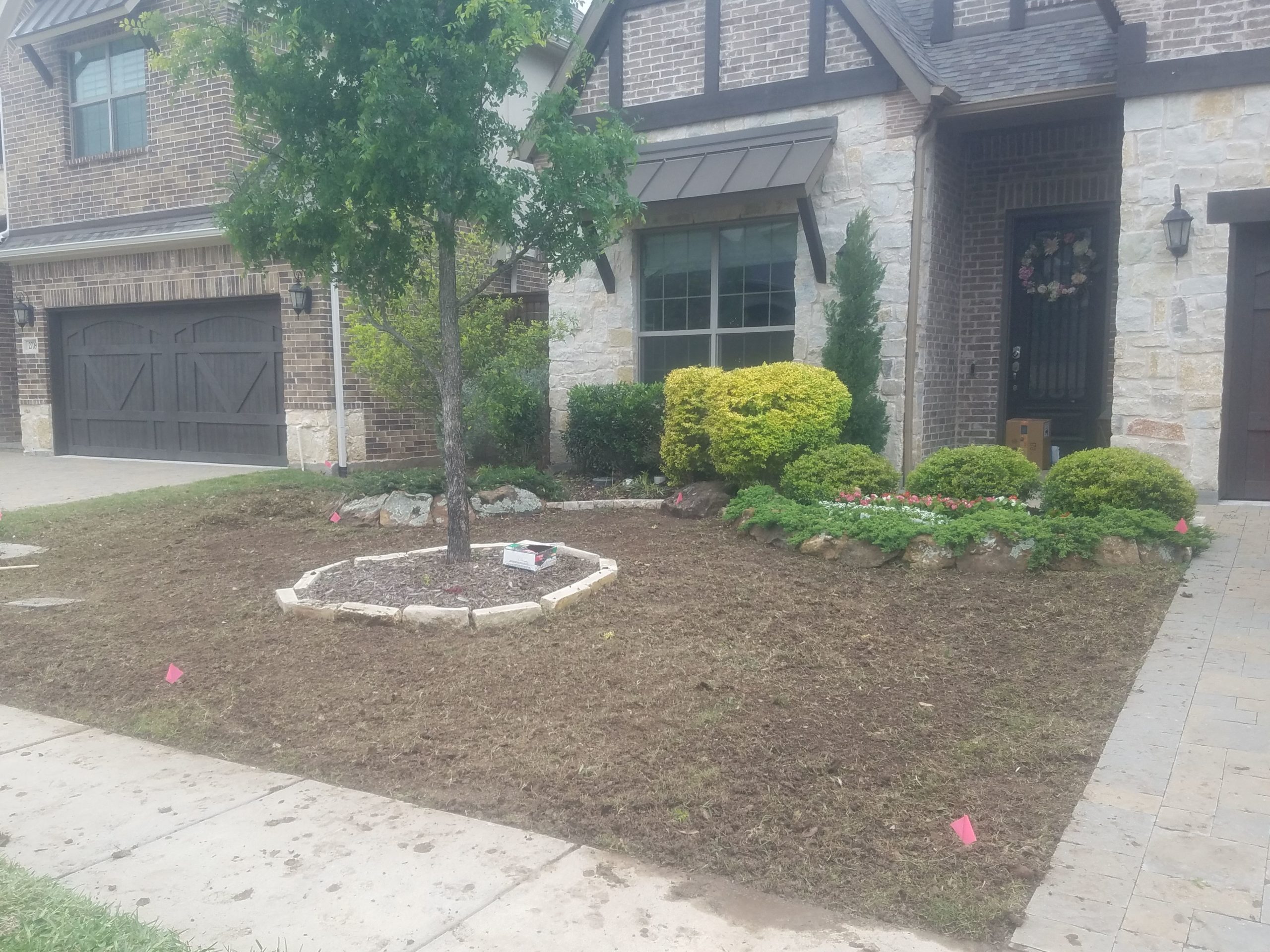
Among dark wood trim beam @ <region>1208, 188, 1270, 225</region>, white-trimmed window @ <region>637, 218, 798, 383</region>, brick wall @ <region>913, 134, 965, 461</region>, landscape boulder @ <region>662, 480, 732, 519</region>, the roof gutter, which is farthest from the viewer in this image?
the roof gutter

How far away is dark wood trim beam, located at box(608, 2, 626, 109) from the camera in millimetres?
10977

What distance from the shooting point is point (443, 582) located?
6.50m

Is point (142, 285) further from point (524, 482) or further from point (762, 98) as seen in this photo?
point (762, 98)

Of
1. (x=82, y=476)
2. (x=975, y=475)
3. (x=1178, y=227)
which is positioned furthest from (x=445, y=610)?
(x=82, y=476)

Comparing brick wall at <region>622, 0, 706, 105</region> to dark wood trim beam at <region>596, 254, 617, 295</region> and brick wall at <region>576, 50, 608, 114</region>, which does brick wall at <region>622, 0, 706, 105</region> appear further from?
dark wood trim beam at <region>596, 254, 617, 295</region>

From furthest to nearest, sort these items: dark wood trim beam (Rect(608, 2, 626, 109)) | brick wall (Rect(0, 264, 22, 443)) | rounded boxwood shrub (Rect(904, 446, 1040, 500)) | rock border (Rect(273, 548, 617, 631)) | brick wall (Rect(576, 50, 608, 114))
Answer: brick wall (Rect(0, 264, 22, 443)), brick wall (Rect(576, 50, 608, 114)), dark wood trim beam (Rect(608, 2, 626, 109)), rounded boxwood shrub (Rect(904, 446, 1040, 500)), rock border (Rect(273, 548, 617, 631))

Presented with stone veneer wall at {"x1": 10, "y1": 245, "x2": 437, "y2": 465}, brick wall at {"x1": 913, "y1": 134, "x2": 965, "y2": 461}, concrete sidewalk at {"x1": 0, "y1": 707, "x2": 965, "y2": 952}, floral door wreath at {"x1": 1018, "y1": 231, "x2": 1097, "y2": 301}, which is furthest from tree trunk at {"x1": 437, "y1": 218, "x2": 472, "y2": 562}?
floral door wreath at {"x1": 1018, "y1": 231, "x2": 1097, "y2": 301}

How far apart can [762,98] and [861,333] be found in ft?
8.96

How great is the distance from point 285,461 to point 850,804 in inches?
441

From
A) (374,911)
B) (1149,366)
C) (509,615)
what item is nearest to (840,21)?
(1149,366)

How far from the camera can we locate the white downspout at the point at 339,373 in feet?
41.5

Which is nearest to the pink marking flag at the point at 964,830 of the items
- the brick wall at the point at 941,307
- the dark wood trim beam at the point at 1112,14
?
the brick wall at the point at 941,307

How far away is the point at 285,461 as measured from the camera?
13.5 metres

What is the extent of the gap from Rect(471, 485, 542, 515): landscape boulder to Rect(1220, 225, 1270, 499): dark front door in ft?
19.5
